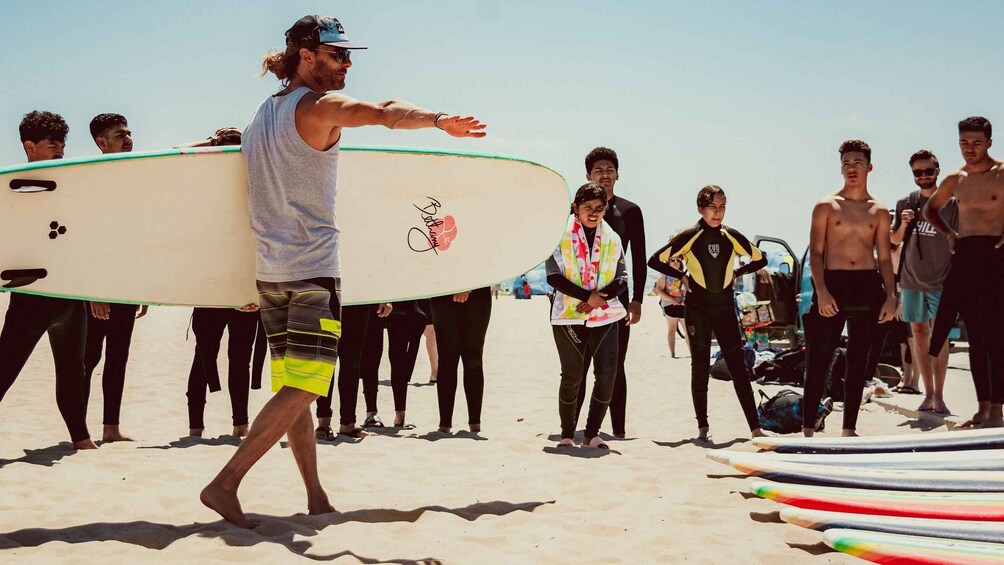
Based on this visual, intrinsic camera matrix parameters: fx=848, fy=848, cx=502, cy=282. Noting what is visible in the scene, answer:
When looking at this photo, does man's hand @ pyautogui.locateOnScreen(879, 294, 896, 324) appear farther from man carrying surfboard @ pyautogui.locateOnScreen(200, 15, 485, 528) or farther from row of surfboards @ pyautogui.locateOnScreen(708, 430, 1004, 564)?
man carrying surfboard @ pyautogui.locateOnScreen(200, 15, 485, 528)

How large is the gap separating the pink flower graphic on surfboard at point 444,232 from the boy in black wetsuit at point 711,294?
1.85 m

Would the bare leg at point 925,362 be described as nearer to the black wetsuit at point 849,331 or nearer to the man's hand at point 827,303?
the black wetsuit at point 849,331

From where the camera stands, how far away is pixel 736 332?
5.67 m

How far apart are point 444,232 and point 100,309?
209 centimetres

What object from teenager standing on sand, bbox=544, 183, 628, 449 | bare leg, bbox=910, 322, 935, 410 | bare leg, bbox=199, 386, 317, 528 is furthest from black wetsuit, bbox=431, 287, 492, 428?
bare leg, bbox=910, 322, 935, 410

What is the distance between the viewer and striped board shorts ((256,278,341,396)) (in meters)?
3.10

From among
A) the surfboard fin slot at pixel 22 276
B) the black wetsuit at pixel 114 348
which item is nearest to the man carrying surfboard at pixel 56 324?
the black wetsuit at pixel 114 348

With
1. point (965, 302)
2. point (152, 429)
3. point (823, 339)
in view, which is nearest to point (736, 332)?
point (823, 339)

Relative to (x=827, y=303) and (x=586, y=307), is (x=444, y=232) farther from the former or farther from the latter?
(x=827, y=303)

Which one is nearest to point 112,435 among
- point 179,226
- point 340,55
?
point 179,226

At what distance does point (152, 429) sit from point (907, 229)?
20.2 feet

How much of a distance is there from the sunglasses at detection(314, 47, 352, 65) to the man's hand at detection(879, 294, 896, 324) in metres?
3.82

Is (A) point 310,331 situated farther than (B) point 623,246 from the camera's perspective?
No

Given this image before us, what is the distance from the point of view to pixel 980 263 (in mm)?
5715
